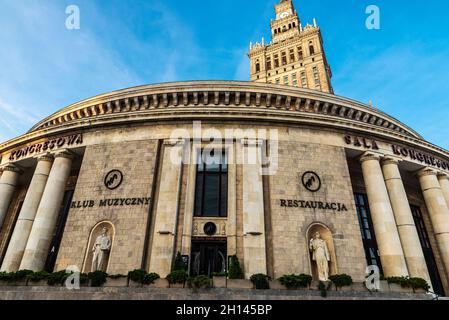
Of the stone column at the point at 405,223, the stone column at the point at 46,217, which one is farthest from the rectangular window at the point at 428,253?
the stone column at the point at 46,217

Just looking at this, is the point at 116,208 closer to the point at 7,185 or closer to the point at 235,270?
the point at 235,270

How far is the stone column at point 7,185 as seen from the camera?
22.8m

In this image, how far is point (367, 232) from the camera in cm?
2192

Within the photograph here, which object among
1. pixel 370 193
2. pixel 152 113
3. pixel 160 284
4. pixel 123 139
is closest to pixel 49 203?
pixel 123 139

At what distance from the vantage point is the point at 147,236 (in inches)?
690

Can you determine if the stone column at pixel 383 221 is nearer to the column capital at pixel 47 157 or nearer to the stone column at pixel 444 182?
the stone column at pixel 444 182

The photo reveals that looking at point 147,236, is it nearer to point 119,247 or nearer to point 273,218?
point 119,247

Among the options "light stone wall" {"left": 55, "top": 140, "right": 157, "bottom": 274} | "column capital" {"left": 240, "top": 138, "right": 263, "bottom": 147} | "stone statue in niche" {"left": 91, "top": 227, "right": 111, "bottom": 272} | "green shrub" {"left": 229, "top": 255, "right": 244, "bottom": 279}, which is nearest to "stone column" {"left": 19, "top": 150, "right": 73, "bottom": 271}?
"light stone wall" {"left": 55, "top": 140, "right": 157, "bottom": 274}

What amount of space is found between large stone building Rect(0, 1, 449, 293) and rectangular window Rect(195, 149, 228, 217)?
8 centimetres

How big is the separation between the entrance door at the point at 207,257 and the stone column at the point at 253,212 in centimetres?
162

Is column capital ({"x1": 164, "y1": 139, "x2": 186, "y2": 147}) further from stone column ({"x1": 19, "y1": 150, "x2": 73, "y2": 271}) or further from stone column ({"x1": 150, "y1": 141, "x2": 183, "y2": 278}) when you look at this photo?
stone column ({"x1": 19, "y1": 150, "x2": 73, "y2": 271})

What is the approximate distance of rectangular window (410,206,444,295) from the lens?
873 inches

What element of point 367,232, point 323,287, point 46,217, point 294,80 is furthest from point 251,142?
Result: point 294,80

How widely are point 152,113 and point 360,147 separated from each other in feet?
55.4
